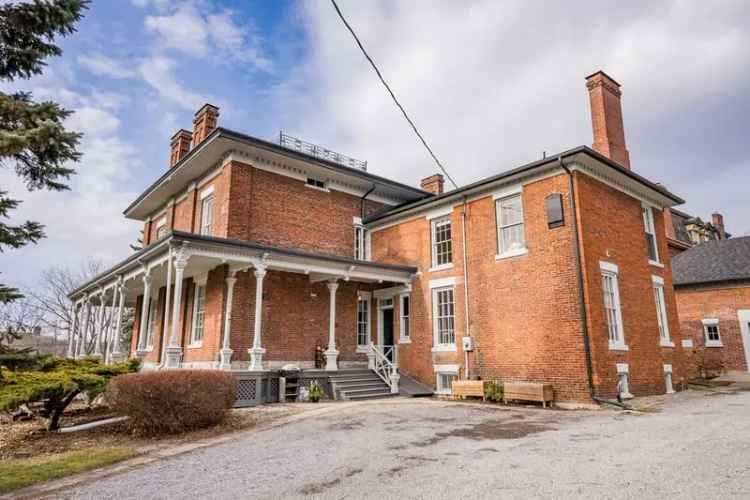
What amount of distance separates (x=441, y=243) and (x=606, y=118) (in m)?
6.99

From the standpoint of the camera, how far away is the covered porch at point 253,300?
46.3 ft

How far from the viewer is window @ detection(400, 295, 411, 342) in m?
17.9

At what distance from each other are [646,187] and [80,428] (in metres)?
17.5

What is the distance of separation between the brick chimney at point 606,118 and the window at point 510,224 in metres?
4.06

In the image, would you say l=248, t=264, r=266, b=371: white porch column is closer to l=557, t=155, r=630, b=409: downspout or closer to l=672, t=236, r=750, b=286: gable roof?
l=557, t=155, r=630, b=409: downspout

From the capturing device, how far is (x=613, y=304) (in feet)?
46.8

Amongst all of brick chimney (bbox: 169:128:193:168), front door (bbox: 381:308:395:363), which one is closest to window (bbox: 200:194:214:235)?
brick chimney (bbox: 169:128:193:168)

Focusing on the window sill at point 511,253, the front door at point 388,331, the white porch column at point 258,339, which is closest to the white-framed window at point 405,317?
the front door at point 388,331

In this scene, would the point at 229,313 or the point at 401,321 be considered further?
the point at 401,321

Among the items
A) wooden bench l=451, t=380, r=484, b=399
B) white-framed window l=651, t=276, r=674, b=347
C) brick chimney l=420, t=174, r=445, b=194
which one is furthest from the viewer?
brick chimney l=420, t=174, r=445, b=194

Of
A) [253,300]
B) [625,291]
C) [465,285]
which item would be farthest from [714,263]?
[253,300]

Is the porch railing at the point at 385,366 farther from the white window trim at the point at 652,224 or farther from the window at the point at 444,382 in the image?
the white window trim at the point at 652,224

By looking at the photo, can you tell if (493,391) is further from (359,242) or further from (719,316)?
(719,316)

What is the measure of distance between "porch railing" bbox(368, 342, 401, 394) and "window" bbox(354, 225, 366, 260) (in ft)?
12.1
